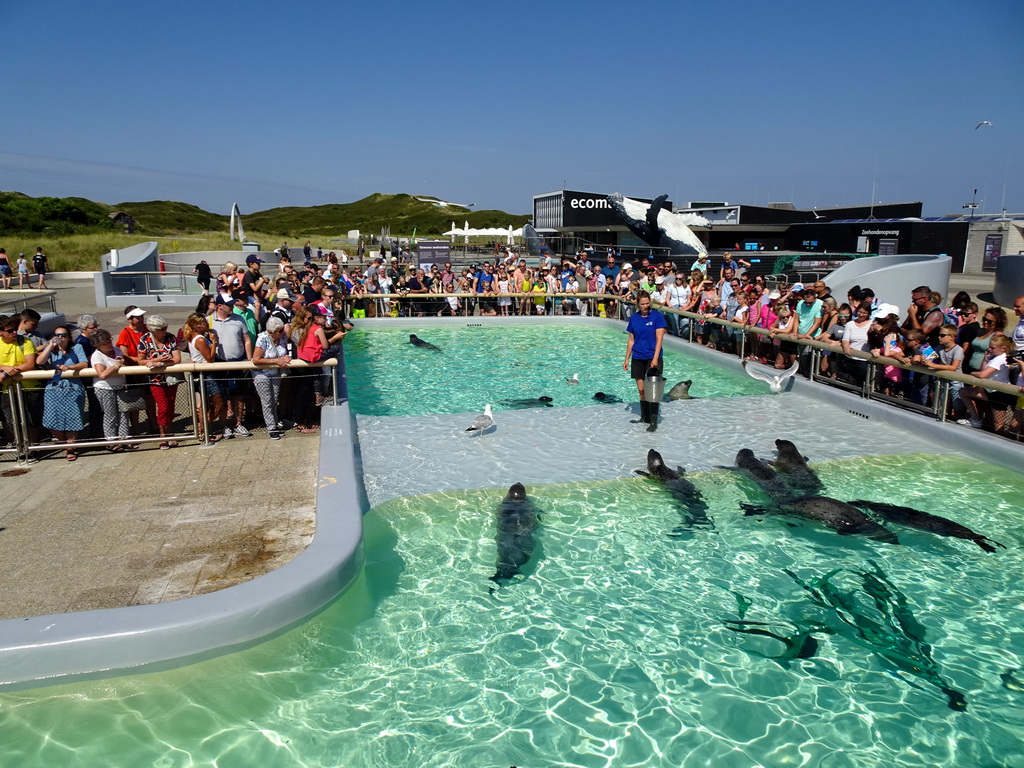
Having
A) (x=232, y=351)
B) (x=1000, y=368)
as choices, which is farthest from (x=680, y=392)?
(x=232, y=351)

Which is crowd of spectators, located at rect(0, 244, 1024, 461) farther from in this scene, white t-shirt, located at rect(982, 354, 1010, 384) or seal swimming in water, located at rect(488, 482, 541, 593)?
seal swimming in water, located at rect(488, 482, 541, 593)

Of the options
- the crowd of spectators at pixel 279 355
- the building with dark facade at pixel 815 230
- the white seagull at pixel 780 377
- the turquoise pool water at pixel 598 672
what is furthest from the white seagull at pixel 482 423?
the building with dark facade at pixel 815 230

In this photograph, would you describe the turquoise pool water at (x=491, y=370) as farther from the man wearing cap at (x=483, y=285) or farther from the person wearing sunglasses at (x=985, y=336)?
the person wearing sunglasses at (x=985, y=336)

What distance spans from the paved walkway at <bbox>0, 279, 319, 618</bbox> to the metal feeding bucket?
4380mm

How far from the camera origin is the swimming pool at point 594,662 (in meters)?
4.04

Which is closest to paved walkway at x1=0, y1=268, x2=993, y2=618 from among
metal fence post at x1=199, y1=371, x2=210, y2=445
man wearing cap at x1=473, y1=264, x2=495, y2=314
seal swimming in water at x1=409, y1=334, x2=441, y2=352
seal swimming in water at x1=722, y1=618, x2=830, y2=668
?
metal fence post at x1=199, y1=371, x2=210, y2=445

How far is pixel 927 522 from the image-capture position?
643 cm

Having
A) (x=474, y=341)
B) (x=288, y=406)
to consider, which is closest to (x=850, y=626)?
(x=288, y=406)

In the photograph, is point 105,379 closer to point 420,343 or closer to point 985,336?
point 420,343

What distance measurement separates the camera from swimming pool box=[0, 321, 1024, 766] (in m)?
4.04

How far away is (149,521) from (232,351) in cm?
290

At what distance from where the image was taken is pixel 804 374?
11.4 m

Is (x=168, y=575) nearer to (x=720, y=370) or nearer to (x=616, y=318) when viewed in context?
(x=720, y=370)

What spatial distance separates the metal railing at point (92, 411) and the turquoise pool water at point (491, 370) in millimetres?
3244
